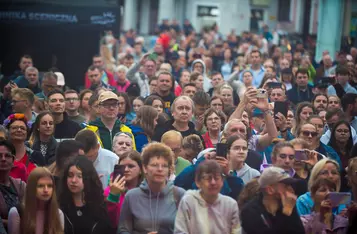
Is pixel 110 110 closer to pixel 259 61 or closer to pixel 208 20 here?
pixel 259 61

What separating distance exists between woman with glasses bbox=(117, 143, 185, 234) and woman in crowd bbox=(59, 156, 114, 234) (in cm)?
23

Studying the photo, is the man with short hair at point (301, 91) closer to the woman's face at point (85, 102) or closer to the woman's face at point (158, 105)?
the woman's face at point (158, 105)

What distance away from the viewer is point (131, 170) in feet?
28.3

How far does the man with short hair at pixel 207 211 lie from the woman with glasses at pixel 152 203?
300mm

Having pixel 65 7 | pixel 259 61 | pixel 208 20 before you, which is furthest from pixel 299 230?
pixel 208 20

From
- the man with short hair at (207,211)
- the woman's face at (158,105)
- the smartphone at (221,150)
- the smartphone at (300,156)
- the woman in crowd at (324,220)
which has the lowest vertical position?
the woman in crowd at (324,220)

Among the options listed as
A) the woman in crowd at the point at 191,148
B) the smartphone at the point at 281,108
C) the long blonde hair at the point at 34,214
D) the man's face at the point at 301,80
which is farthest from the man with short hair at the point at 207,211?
the man's face at the point at 301,80

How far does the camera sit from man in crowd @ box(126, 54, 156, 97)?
16702mm

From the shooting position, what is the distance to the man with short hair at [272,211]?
754 cm

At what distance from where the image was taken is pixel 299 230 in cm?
761

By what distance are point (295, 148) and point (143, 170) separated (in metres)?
2.13

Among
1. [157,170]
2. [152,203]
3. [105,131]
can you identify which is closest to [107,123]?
[105,131]

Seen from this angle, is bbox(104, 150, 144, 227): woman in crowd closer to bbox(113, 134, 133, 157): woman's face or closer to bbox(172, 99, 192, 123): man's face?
bbox(113, 134, 133, 157): woman's face

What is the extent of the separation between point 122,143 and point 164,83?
4257mm
